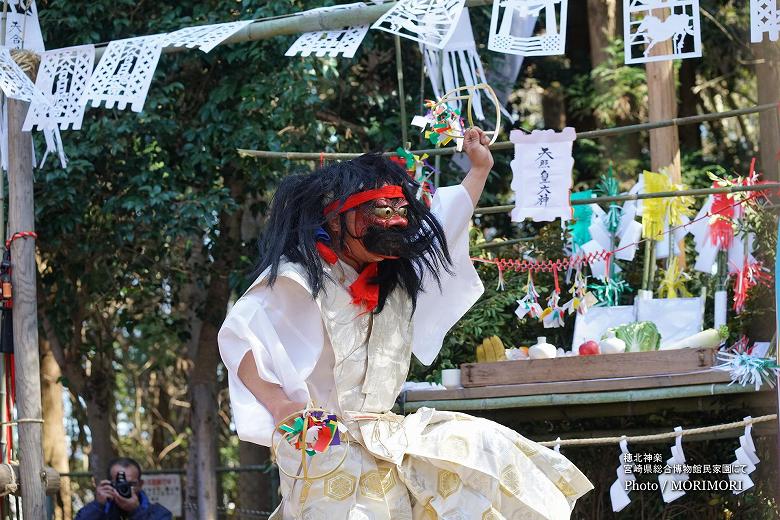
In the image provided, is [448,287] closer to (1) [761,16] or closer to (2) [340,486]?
(2) [340,486]

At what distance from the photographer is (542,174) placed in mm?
5172

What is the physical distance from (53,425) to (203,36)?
15.5ft

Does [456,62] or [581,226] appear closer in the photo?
[581,226]

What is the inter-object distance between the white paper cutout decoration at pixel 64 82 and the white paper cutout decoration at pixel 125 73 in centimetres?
5

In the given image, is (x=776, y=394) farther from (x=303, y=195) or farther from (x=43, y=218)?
(x=43, y=218)

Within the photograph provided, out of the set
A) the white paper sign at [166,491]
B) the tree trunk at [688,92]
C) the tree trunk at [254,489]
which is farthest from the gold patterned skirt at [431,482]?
the tree trunk at [688,92]

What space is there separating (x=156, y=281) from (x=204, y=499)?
1535 mm

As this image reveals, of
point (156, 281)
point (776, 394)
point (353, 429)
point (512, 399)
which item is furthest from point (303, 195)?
point (156, 281)

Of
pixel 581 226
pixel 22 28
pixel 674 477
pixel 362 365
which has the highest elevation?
pixel 22 28

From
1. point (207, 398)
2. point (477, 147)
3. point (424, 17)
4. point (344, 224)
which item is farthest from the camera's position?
point (207, 398)

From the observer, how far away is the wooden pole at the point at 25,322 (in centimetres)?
499

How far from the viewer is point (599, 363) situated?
4.82 m

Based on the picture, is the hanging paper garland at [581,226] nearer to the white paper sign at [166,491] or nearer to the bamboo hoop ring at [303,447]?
the bamboo hoop ring at [303,447]

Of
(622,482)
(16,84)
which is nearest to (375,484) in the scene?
(622,482)
